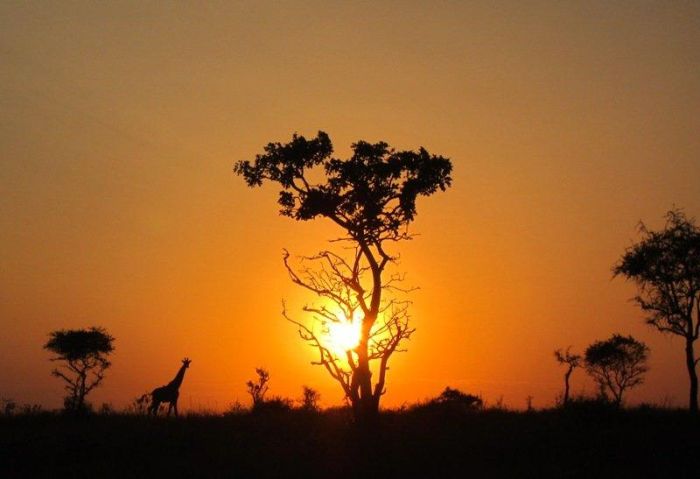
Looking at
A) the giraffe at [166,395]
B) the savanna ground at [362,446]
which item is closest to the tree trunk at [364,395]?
the savanna ground at [362,446]

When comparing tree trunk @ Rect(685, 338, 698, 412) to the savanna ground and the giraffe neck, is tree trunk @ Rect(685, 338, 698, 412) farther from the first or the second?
the giraffe neck

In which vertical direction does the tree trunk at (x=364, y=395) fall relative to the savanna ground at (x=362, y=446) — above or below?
above

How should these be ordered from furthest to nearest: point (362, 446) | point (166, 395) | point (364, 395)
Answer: point (166, 395) < point (364, 395) < point (362, 446)

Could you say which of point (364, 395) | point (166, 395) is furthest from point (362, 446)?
point (166, 395)

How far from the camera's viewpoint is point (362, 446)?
2395 centimetres

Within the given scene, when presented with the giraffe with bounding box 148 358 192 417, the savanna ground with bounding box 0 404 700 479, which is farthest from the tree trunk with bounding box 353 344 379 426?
the giraffe with bounding box 148 358 192 417

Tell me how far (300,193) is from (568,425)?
43.6 feet

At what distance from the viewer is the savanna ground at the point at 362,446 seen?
844 inches

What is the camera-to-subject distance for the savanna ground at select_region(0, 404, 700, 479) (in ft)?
70.3

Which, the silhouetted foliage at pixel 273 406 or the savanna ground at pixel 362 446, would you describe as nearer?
the savanna ground at pixel 362 446

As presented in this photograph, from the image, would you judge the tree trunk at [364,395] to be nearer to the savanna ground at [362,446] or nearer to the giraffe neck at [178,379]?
the savanna ground at [362,446]

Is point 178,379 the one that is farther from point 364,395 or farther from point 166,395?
point 364,395

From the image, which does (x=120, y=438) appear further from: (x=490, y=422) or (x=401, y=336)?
(x=490, y=422)

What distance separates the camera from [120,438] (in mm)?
25406
